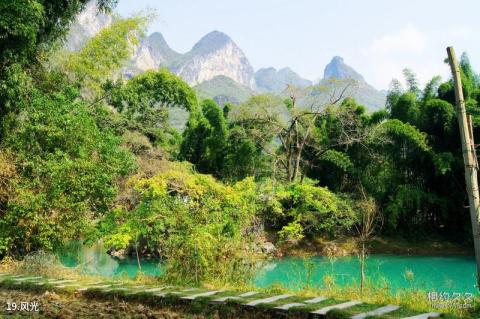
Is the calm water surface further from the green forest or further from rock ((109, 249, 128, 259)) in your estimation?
the green forest

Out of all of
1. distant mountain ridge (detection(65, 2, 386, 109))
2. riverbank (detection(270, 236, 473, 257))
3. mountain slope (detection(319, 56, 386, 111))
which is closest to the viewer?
riverbank (detection(270, 236, 473, 257))

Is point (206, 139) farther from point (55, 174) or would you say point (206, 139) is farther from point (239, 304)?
point (239, 304)

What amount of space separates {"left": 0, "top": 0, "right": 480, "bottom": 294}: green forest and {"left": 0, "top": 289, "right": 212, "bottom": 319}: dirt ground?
1275 mm

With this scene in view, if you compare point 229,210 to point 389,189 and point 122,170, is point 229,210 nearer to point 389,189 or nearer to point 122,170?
point 122,170

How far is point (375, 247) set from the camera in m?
16.6

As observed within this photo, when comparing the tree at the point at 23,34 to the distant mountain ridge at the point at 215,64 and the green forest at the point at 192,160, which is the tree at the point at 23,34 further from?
the distant mountain ridge at the point at 215,64

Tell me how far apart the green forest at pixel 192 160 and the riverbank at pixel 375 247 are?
0.28 meters

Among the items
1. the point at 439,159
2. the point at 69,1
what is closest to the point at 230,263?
the point at 69,1

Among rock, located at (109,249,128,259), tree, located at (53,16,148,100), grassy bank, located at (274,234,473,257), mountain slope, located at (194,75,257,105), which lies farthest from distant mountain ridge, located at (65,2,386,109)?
tree, located at (53,16,148,100)

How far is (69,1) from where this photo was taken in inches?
293

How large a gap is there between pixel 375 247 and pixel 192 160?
8960 mm

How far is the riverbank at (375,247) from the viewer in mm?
15977

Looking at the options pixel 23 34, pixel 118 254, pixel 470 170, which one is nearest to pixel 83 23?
pixel 118 254

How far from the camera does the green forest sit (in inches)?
252
